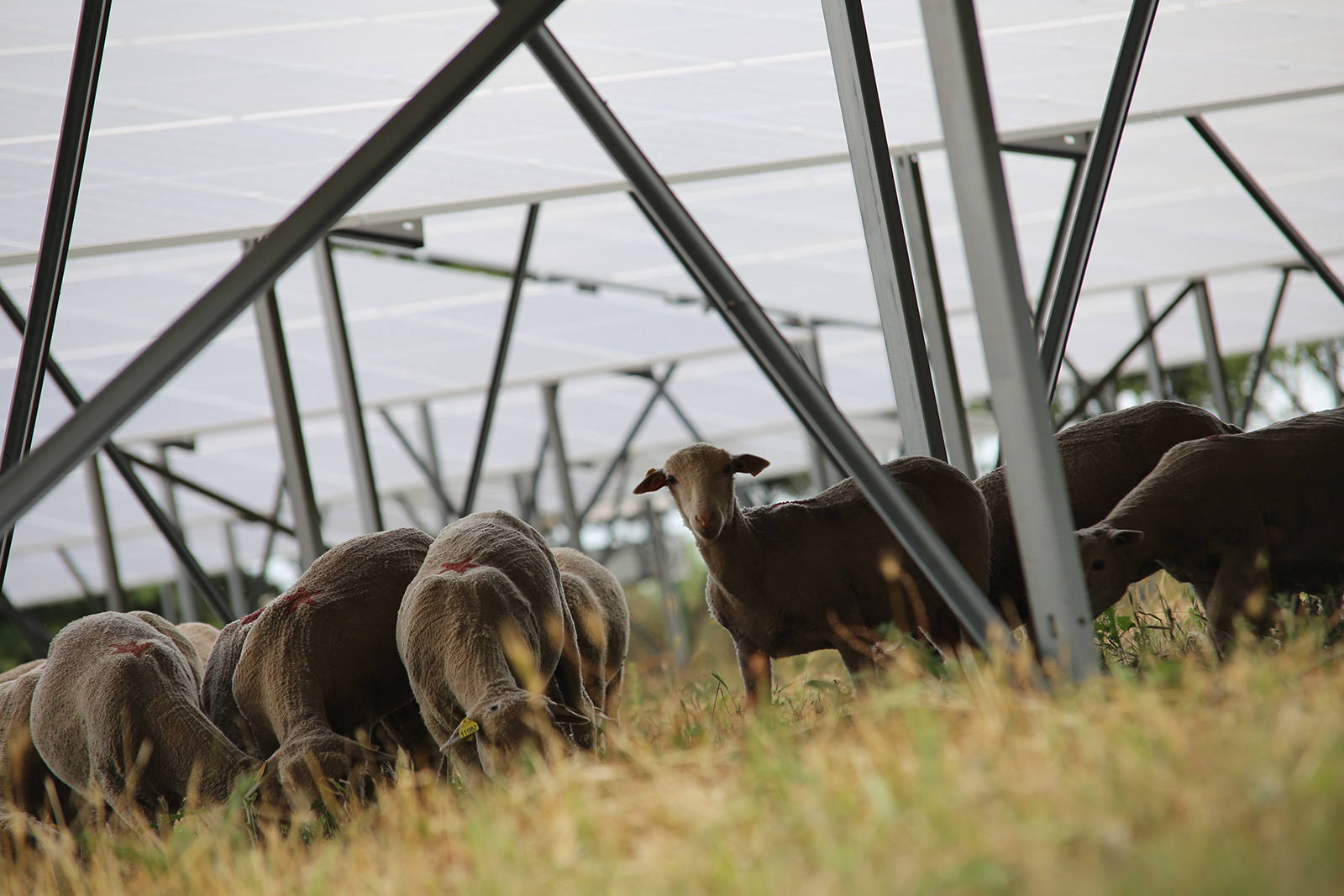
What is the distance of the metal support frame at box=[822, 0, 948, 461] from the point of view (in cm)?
550

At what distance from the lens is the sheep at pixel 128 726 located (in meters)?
4.66

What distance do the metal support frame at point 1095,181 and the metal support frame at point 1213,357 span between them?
27.1ft

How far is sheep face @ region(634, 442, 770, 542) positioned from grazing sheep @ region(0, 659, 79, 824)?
3.09 m

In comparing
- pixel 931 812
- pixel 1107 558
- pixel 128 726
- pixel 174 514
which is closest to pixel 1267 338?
pixel 1107 558

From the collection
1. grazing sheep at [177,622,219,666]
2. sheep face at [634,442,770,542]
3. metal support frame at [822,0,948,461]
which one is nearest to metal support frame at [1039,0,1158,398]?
metal support frame at [822,0,948,461]

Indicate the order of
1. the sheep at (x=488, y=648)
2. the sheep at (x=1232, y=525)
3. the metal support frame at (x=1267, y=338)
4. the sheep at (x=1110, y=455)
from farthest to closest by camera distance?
the metal support frame at (x=1267, y=338) < the sheep at (x=1110, y=455) < the sheep at (x=1232, y=525) < the sheep at (x=488, y=648)

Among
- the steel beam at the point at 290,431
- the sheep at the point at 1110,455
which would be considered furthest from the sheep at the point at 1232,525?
the steel beam at the point at 290,431

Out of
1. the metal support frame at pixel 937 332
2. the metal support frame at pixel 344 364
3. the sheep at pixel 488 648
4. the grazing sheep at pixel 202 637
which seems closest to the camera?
the sheep at pixel 488 648

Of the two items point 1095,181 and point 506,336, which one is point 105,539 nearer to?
point 506,336

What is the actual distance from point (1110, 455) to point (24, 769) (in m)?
5.31

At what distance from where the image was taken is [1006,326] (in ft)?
11.7

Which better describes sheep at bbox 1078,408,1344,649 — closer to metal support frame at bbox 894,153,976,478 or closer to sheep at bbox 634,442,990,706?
sheep at bbox 634,442,990,706

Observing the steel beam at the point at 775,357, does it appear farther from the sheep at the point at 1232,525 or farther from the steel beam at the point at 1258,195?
the steel beam at the point at 1258,195

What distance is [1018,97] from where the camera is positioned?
809 centimetres
